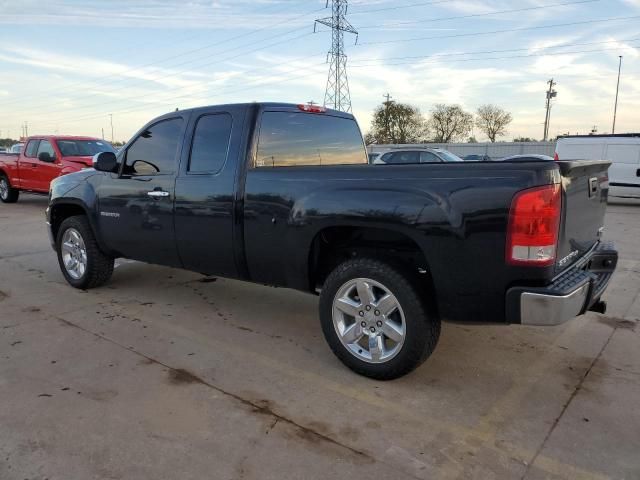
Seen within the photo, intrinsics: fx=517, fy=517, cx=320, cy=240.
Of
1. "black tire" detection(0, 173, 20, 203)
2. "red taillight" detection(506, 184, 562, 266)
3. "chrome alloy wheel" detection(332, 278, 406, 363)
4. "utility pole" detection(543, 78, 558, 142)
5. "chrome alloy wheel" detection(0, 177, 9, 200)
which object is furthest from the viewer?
"utility pole" detection(543, 78, 558, 142)

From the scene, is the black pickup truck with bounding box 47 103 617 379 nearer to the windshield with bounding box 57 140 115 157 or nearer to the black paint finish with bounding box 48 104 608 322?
the black paint finish with bounding box 48 104 608 322

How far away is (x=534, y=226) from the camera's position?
2.72 m

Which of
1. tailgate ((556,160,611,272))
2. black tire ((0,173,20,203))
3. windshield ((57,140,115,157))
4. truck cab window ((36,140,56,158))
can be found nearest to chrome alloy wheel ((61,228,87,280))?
tailgate ((556,160,611,272))

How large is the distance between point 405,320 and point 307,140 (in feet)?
6.49

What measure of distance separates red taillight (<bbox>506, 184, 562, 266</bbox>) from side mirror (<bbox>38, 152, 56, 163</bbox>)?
43.4 feet

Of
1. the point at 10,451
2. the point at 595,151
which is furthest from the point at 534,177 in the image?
the point at 595,151

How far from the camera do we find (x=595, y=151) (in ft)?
50.2

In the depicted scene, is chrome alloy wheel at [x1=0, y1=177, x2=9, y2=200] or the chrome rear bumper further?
chrome alloy wheel at [x1=0, y1=177, x2=9, y2=200]

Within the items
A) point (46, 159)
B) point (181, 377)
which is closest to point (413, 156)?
point (46, 159)

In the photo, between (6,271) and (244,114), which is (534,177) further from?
(6,271)

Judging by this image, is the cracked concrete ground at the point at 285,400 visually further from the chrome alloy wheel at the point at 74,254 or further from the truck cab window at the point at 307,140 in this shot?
the truck cab window at the point at 307,140

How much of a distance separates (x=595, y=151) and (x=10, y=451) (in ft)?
53.8

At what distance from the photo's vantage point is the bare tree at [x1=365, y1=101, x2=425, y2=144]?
65.9 metres

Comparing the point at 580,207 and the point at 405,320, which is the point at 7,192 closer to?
the point at 405,320
